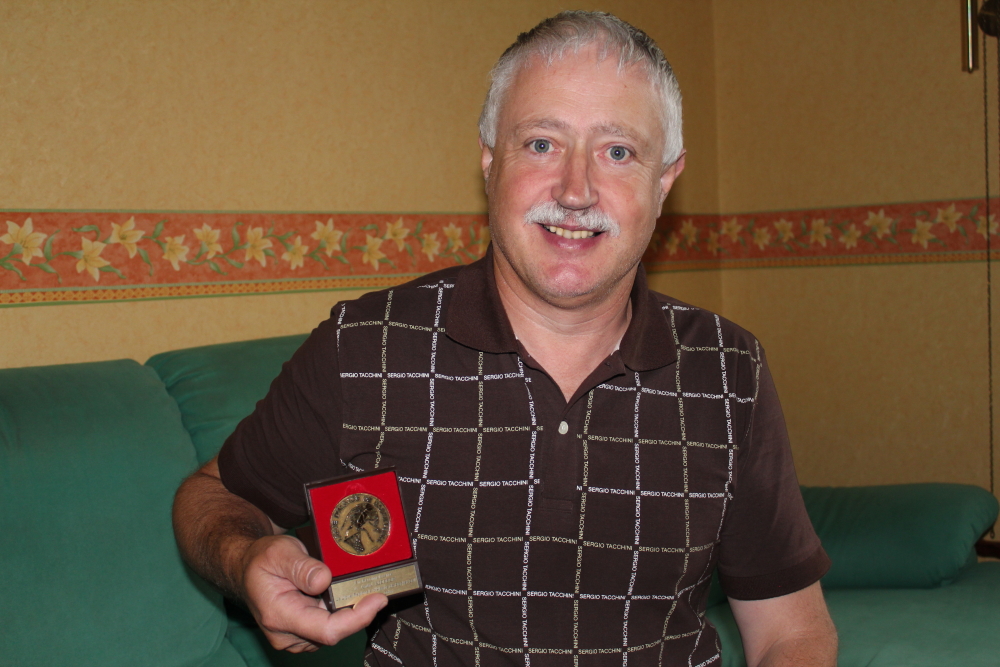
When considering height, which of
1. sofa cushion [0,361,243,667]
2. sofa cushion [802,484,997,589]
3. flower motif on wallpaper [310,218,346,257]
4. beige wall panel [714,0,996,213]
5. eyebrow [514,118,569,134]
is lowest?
sofa cushion [802,484,997,589]

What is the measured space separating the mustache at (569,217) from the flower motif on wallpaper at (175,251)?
0.94 metres

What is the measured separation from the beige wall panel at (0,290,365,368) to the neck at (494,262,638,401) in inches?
34.3

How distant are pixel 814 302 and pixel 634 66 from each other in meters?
2.03

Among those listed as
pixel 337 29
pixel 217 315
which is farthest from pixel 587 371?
pixel 337 29

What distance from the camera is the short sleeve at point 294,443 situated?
3.63ft

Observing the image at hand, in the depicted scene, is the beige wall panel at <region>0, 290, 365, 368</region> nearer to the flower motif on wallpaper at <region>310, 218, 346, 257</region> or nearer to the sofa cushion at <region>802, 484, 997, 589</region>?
the flower motif on wallpaper at <region>310, 218, 346, 257</region>

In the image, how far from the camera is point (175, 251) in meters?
1.73

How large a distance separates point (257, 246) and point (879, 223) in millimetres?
2064

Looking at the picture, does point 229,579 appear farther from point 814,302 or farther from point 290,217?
point 814,302

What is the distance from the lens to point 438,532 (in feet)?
3.50

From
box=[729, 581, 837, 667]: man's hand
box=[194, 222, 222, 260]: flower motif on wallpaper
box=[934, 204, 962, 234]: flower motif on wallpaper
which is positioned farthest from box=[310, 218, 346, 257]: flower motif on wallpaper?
box=[934, 204, 962, 234]: flower motif on wallpaper

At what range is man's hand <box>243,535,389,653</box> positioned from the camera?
2.65 feet

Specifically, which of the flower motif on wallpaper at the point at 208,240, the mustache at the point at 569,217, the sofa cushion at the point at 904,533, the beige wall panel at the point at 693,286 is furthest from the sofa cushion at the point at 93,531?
the beige wall panel at the point at 693,286

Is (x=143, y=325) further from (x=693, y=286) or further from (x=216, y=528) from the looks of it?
(x=693, y=286)
